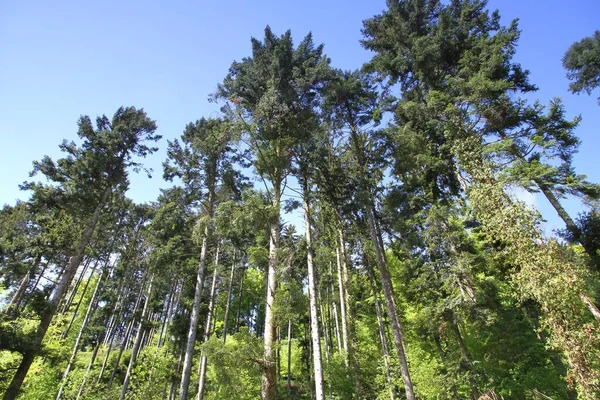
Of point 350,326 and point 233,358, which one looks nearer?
point 233,358

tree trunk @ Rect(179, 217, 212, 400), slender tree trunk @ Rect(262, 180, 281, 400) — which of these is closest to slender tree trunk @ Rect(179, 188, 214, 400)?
tree trunk @ Rect(179, 217, 212, 400)

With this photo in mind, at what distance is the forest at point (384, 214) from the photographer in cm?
835

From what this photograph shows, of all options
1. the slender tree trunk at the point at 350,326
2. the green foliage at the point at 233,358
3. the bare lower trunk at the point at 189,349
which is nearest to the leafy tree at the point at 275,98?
the green foliage at the point at 233,358

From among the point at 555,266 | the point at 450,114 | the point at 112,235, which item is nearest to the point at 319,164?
the point at 450,114

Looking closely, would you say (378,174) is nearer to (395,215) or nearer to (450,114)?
(395,215)

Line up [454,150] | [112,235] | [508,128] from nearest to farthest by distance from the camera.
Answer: [454,150] → [508,128] → [112,235]

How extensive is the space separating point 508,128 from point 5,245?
25.6 metres

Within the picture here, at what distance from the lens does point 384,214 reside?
1511 cm

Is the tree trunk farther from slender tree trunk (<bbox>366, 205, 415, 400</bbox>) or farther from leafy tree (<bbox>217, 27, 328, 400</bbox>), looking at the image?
slender tree trunk (<bbox>366, 205, 415, 400</bbox>)

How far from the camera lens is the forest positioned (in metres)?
8.35

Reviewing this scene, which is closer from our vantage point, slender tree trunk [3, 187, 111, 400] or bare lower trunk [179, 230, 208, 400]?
slender tree trunk [3, 187, 111, 400]

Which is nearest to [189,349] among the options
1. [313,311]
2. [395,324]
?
[313,311]

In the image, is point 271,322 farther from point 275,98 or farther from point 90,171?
point 90,171

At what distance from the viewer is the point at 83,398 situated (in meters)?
15.7
